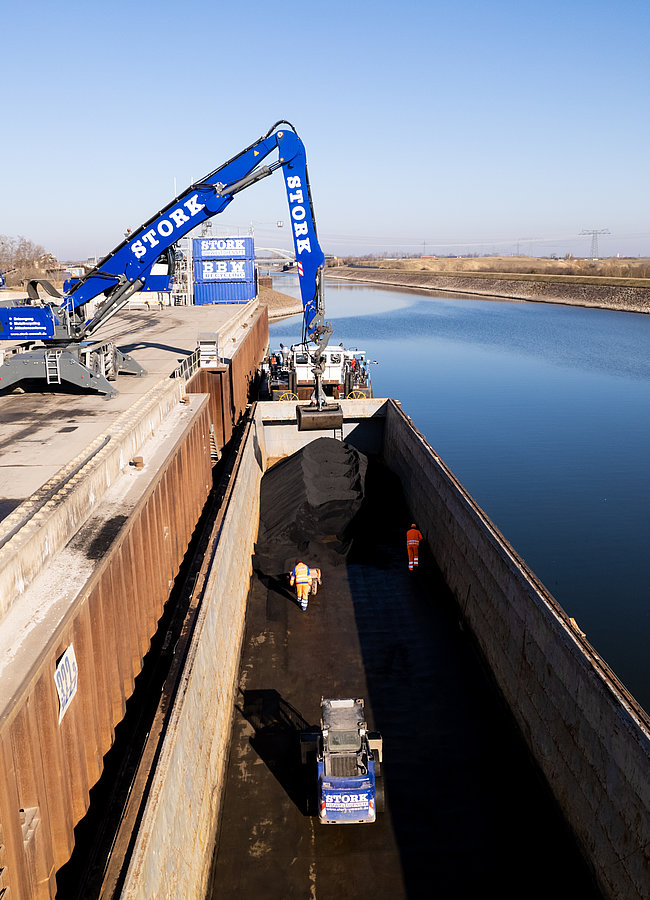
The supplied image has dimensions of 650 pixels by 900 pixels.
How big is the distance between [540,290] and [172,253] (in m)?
120

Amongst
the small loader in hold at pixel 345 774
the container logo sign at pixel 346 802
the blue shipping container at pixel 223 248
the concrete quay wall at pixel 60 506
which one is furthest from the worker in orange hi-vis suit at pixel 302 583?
the blue shipping container at pixel 223 248

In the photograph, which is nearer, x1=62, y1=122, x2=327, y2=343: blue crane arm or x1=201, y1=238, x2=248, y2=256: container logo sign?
x1=62, y1=122, x2=327, y2=343: blue crane arm

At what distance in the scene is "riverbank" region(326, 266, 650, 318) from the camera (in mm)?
103188

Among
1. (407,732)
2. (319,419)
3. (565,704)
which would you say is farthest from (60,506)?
(319,419)

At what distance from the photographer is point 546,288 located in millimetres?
127812

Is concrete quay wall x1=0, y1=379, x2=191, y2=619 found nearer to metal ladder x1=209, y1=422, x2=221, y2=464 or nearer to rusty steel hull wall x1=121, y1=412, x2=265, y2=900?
rusty steel hull wall x1=121, y1=412, x2=265, y2=900

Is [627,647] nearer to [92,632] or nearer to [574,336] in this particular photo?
[92,632]

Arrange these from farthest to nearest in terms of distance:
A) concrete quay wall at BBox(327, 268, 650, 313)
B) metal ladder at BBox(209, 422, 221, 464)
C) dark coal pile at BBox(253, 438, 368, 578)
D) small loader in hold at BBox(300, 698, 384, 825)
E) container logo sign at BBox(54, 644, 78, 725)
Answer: concrete quay wall at BBox(327, 268, 650, 313)
metal ladder at BBox(209, 422, 221, 464)
dark coal pile at BBox(253, 438, 368, 578)
small loader in hold at BBox(300, 698, 384, 825)
container logo sign at BBox(54, 644, 78, 725)

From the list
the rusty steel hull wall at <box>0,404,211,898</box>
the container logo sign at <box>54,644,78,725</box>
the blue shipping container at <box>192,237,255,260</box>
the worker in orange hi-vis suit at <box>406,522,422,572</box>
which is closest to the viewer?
the rusty steel hull wall at <box>0,404,211,898</box>

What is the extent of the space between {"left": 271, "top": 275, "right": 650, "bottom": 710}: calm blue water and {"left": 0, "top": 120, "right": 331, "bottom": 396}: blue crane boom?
35.4 feet

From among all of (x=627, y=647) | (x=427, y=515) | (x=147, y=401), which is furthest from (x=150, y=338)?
(x=627, y=647)

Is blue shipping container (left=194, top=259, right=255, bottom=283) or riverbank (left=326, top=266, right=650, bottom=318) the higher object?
blue shipping container (left=194, top=259, right=255, bottom=283)

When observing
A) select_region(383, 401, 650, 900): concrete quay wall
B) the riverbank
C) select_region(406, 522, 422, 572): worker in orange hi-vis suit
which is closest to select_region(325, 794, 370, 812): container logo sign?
select_region(383, 401, 650, 900): concrete quay wall

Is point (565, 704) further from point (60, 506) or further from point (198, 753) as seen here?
point (60, 506)
